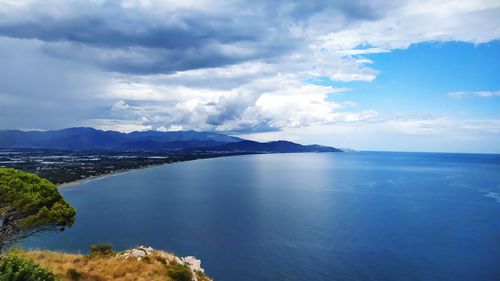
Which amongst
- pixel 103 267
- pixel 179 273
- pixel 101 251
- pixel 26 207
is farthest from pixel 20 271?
pixel 101 251

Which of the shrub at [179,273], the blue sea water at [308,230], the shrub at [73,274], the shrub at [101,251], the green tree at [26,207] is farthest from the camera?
the blue sea water at [308,230]

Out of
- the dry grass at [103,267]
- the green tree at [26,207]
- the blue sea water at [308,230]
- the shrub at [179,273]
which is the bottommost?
the blue sea water at [308,230]

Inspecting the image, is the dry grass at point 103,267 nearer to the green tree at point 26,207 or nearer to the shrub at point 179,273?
the shrub at point 179,273

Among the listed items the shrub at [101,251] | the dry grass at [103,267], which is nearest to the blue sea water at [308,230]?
the shrub at [101,251]

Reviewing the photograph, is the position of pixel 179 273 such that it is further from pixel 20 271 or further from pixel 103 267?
pixel 20 271

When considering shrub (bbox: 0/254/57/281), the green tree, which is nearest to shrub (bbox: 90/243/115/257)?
the green tree

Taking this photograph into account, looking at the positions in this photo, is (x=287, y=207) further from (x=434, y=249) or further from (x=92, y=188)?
(x=92, y=188)
